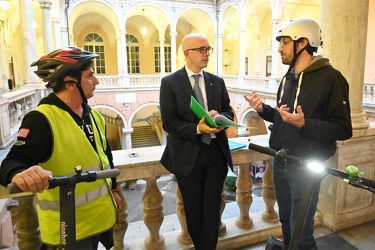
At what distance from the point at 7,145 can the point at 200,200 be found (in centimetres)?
757

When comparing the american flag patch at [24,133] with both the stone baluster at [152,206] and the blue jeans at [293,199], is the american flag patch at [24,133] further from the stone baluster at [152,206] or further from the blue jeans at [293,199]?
the blue jeans at [293,199]

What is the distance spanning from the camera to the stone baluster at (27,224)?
1936mm

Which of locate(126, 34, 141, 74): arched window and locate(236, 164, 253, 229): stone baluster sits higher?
locate(126, 34, 141, 74): arched window

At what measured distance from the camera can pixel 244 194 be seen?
2.78m

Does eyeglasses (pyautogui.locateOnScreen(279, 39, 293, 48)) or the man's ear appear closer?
the man's ear

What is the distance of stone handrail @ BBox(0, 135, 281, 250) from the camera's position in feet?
6.43

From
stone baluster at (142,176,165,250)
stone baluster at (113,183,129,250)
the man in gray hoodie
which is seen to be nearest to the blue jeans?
the man in gray hoodie

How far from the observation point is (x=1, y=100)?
25.8 feet

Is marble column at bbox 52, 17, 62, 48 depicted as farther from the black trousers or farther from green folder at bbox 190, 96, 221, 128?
green folder at bbox 190, 96, 221, 128

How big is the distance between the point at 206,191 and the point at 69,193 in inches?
47.3

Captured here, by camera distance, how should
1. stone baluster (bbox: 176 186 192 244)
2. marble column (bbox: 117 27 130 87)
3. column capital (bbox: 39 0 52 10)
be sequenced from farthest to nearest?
marble column (bbox: 117 27 130 87)
column capital (bbox: 39 0 52 10)
stone baluster (bbox: 176 186 192 244)

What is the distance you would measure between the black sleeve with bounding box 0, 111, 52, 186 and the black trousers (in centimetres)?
106

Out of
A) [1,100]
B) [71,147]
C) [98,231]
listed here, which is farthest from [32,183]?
[1,100]

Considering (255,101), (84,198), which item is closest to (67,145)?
(84,198)
